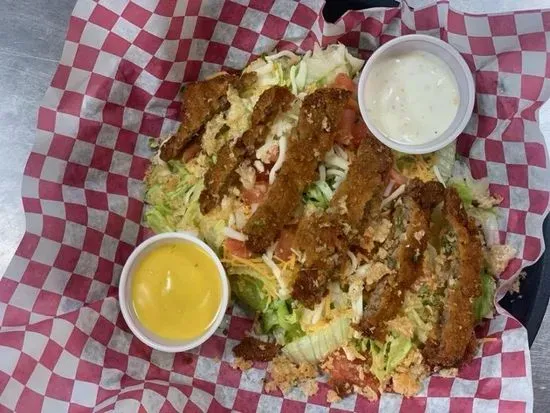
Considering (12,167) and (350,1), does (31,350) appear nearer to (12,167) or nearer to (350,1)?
(12,167)

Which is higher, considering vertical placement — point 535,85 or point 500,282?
point 535,85

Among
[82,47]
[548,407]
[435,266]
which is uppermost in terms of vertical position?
[82,47]

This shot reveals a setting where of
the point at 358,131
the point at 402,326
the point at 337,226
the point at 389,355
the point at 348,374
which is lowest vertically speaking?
the point at 348,374

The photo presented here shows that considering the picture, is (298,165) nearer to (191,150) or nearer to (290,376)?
(191,150)

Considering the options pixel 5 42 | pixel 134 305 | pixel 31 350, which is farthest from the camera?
pixel 5 42

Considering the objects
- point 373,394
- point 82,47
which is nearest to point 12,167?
point 82,47

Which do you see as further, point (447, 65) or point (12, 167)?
point (12, 167)

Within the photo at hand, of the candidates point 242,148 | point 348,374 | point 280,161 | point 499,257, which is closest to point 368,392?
point 348,374
